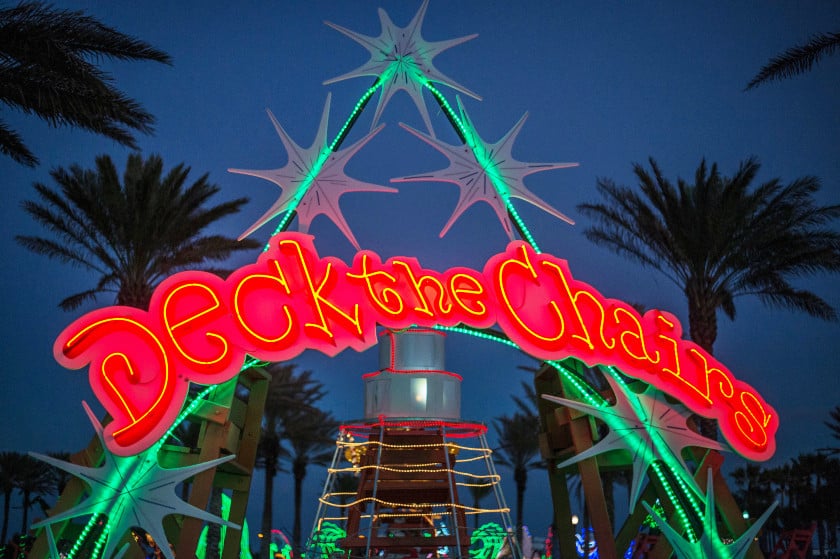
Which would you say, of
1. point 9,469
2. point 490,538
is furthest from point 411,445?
point 9,469

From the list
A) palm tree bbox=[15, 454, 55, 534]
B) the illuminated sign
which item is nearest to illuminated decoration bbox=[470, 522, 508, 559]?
the illuminated sign

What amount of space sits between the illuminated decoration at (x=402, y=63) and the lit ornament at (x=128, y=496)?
8.78 metres

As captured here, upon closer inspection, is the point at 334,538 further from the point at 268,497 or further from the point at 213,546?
the point at 268,497

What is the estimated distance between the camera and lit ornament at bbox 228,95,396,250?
16.5 metres

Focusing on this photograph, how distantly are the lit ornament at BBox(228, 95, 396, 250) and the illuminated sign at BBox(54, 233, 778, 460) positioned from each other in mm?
2355

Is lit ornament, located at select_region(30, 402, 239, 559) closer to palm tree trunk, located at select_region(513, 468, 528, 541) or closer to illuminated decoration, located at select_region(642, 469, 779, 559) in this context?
illuminated decoration, located at select_region(642, 469, 779, 559)

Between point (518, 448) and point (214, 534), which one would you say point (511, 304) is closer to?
point (214, 534)

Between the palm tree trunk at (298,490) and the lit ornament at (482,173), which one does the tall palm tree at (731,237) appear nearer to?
the lit ornament at (482,173)

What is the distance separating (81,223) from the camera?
23750 mm

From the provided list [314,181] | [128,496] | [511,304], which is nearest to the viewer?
[128,496]

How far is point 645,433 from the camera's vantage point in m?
13.8

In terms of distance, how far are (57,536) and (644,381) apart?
32.8ft

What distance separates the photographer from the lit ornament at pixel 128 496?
40.1ft

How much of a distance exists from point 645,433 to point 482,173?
6.36 metres
